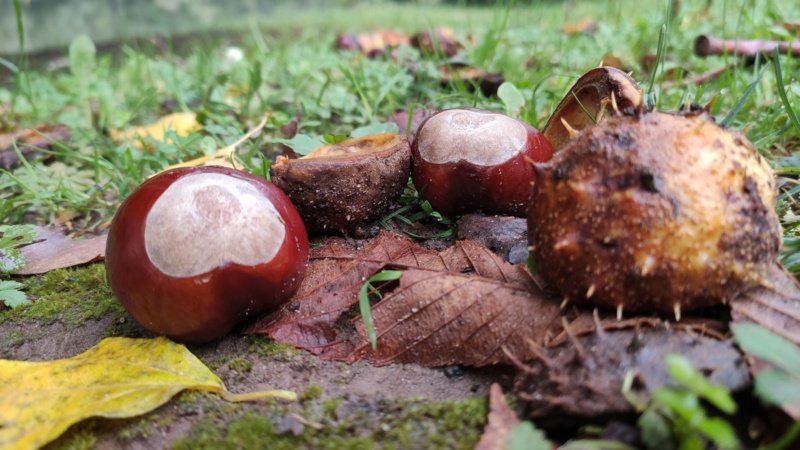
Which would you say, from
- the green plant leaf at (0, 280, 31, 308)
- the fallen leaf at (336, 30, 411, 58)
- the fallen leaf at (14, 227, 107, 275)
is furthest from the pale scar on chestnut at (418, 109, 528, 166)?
the fallen leaf at (336, 30, 411, 58)

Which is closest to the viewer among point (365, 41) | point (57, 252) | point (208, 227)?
point (208, 227)

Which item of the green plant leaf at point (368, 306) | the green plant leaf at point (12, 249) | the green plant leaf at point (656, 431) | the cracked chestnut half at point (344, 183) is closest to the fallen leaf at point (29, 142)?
the green plant leaf at point (12, 249)

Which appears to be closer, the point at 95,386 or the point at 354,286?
the point at 95,386

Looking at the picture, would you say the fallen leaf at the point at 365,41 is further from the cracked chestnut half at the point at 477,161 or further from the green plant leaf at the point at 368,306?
the green plant leaf at the point at 368,306

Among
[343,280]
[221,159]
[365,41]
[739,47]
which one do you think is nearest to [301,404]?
[343,280]

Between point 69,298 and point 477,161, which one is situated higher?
point 477,161

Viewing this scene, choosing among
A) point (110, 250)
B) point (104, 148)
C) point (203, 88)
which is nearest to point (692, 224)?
point (110, 250)

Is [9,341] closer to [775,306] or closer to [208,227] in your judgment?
[208,227]
